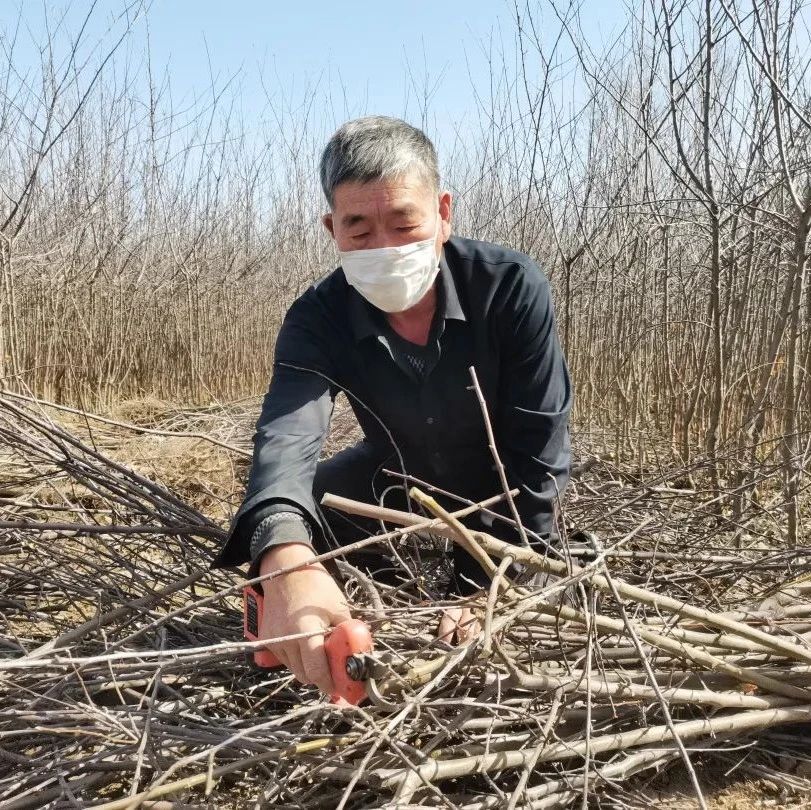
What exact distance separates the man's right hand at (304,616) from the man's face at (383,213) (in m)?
0.83

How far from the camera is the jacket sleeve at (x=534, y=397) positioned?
1.87 metres

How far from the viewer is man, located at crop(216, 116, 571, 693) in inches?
66.2

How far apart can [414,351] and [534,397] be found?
0.34 meters

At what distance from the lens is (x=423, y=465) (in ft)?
6.78

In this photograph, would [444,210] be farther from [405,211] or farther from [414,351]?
[414,351]

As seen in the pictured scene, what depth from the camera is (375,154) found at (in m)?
1.64

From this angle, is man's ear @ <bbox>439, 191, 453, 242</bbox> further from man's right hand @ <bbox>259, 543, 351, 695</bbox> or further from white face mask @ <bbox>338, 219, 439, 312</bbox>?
man's right hand @ <bbox>259, 543, 351, 695</bbox>

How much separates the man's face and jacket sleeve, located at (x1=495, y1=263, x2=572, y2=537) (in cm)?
31

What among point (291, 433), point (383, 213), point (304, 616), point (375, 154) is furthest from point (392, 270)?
point (304, 616)

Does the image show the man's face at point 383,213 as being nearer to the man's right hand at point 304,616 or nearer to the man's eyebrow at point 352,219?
the man's eyebrow at point 352,219

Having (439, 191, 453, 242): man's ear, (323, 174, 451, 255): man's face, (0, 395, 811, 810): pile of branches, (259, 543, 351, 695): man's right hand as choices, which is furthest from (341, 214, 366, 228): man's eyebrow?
(259, 543, 351, 695): man's right hand

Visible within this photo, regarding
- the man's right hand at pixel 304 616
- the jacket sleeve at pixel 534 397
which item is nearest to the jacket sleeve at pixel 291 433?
the man's right hand at pixel 304 616

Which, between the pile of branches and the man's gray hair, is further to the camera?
the man's gray hair

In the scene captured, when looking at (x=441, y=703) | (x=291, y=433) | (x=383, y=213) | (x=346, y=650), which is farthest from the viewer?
(x=383, y=213)
